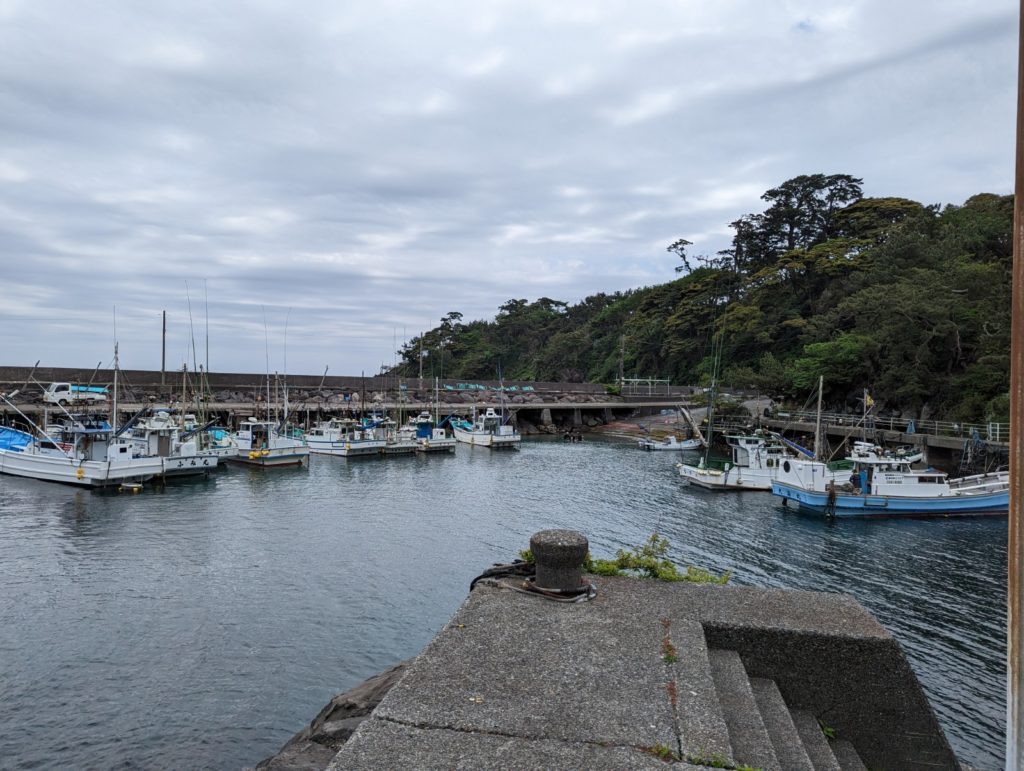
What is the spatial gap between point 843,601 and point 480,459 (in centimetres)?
4077

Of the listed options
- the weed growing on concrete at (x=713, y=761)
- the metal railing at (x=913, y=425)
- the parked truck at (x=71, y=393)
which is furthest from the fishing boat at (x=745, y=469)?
the parked truck at (x=71, y=393)

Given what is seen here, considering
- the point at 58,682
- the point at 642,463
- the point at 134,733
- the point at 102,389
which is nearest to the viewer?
the point at 134,733

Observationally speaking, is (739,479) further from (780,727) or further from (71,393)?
(71,393)

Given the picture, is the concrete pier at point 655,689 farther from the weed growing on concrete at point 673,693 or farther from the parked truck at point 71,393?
the parked truck at point 71,393

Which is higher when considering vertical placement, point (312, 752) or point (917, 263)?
point (917, 263)

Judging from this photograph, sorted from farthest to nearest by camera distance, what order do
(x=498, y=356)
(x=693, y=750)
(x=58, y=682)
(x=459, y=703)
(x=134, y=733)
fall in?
(x=498, y=356)
(x=58, y=682)
(x=134, y=733)
(x=459, y=703)
(x=693, y=750)

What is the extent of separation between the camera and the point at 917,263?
4928 cm

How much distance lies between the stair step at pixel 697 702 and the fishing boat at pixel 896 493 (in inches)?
949

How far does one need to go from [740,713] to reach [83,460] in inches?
1365

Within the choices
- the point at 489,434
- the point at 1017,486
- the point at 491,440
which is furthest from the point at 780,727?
the point at 489,434

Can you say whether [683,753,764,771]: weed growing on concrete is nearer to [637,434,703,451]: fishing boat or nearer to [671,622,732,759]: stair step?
[671,622,732,759]: stair step

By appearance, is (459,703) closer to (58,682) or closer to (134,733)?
(134,733)

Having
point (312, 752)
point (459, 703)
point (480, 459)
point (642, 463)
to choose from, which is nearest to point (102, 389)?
point (480, 459)

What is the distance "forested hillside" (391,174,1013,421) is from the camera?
130ft
